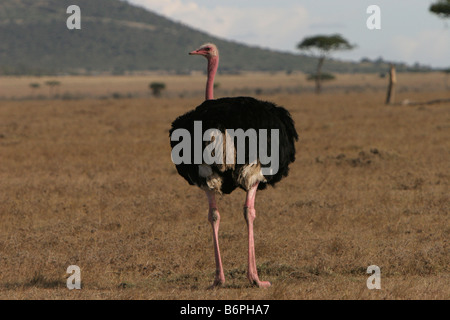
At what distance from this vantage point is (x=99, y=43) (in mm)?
119188

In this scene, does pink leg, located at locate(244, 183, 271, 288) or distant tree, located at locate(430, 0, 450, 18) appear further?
distant tree, located at locate(430, 0, 450, 18)

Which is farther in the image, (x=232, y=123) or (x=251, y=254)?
(x=251, y=254)

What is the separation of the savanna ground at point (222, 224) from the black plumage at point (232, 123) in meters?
0.90

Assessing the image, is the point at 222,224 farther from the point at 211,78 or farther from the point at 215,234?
the point at 215,234

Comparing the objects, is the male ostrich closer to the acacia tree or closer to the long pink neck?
the long pink neck

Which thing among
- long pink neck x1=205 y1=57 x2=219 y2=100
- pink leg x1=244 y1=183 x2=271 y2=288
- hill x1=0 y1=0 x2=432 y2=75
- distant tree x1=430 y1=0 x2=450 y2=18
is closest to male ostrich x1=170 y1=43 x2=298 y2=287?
pink leg x1=244 y1=183 x2=271 y2=288

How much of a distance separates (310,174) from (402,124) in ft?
29.8

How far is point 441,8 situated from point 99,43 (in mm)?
91817

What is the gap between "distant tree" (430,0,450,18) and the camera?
110 feet

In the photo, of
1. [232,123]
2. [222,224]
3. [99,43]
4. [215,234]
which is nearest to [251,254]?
[215,234]

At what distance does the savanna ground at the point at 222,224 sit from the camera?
6.29 metres

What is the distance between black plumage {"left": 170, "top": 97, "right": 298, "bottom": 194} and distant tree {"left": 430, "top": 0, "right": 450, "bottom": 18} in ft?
96.5
